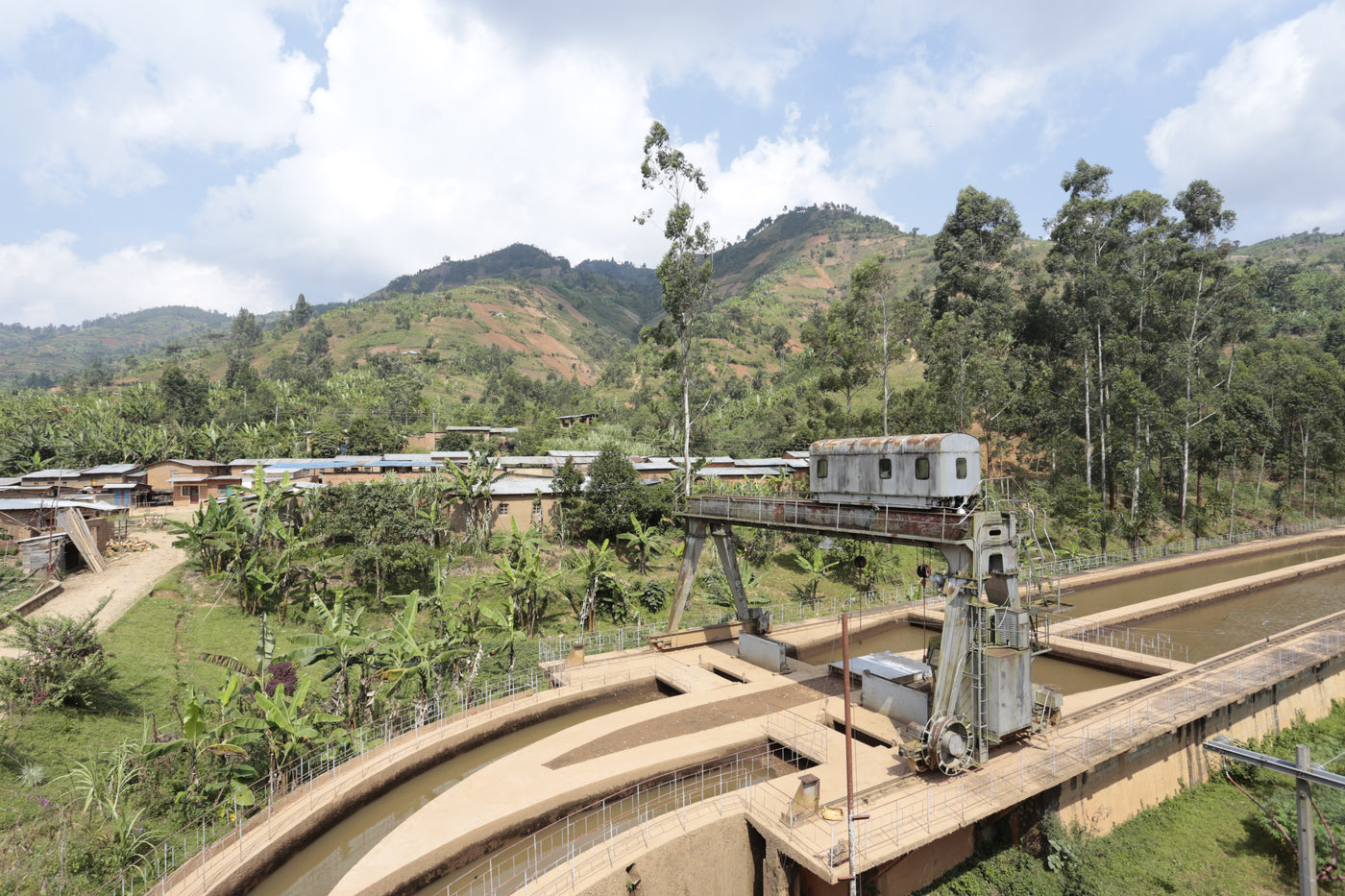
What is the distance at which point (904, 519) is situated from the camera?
15.9 meters

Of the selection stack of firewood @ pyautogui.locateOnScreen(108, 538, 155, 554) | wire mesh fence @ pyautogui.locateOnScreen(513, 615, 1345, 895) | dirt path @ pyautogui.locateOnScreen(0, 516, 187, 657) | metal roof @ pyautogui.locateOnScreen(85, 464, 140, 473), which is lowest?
wire mesh fence @ pyautogui.locateOnScreen(513, 615, 1345, 895)

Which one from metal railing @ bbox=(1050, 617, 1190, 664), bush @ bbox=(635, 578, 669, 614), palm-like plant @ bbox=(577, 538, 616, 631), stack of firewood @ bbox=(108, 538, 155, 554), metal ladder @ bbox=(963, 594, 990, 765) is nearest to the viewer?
metal ladder @ bbox=(963, 594, 990, 765)

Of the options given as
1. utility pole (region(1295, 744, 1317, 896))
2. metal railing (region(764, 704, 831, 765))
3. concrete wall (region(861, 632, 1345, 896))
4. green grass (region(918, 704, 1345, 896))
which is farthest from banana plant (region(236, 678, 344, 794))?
utility pole (region(1295, 744, 1317, 896))

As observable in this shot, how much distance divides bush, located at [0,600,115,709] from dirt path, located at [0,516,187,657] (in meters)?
3.11

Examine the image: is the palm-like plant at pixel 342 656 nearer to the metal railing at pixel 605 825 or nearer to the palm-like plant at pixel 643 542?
the metal railing at pixel 605 825

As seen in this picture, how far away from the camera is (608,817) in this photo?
13.5m

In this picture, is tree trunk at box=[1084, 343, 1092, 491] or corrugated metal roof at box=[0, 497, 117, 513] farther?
tree trunk at box=[1084, 343, 1092, 491]

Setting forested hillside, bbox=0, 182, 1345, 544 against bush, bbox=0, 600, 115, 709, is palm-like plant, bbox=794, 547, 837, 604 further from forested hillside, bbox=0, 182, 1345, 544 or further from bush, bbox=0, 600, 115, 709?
bush, bbox=0, 600, 115, 709

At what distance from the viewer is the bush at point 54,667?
51.2 feet

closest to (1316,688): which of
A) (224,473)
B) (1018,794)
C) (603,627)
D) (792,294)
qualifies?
(1018,794)

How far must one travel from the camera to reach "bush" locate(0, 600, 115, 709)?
15.6 metres

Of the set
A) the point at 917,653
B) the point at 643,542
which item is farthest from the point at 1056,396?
the point at 643,542

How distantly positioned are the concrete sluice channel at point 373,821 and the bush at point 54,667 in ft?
29.4

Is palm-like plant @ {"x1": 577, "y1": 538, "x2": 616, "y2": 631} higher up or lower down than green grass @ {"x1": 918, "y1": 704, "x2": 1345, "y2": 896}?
higher up
